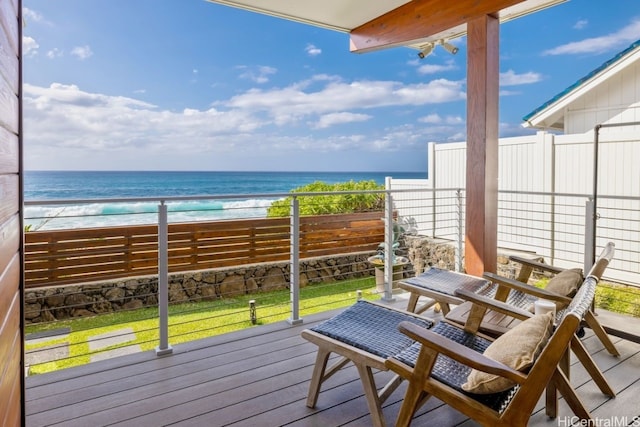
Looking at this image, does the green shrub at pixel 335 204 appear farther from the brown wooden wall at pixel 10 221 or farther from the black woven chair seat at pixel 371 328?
the brown wooden wall at pixel 10 221

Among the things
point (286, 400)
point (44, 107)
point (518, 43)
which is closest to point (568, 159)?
point (286, 400)

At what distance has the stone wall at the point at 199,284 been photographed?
5.52 meters

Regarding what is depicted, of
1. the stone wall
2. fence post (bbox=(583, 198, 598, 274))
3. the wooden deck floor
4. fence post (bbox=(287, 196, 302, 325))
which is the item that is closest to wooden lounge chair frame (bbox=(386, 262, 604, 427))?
the wooden deck floor

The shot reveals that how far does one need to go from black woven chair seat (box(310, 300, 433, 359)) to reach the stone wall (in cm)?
287

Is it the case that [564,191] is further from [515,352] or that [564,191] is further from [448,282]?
[515,352]

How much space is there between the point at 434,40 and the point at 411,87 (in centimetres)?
2007

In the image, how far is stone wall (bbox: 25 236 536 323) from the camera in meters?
5.52

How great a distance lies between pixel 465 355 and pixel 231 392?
129cm

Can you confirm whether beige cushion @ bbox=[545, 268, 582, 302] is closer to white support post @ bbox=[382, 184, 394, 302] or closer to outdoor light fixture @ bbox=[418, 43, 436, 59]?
white support post @ bbox=[382, 184, 394, 302]

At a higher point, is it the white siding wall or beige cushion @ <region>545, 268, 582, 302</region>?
the white siding wall

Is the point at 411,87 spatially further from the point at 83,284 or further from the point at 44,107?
the point at 83,284

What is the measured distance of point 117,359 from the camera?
2.46 m

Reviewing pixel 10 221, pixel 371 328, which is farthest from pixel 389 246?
pixel 10 221

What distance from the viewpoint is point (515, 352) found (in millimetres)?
1328
